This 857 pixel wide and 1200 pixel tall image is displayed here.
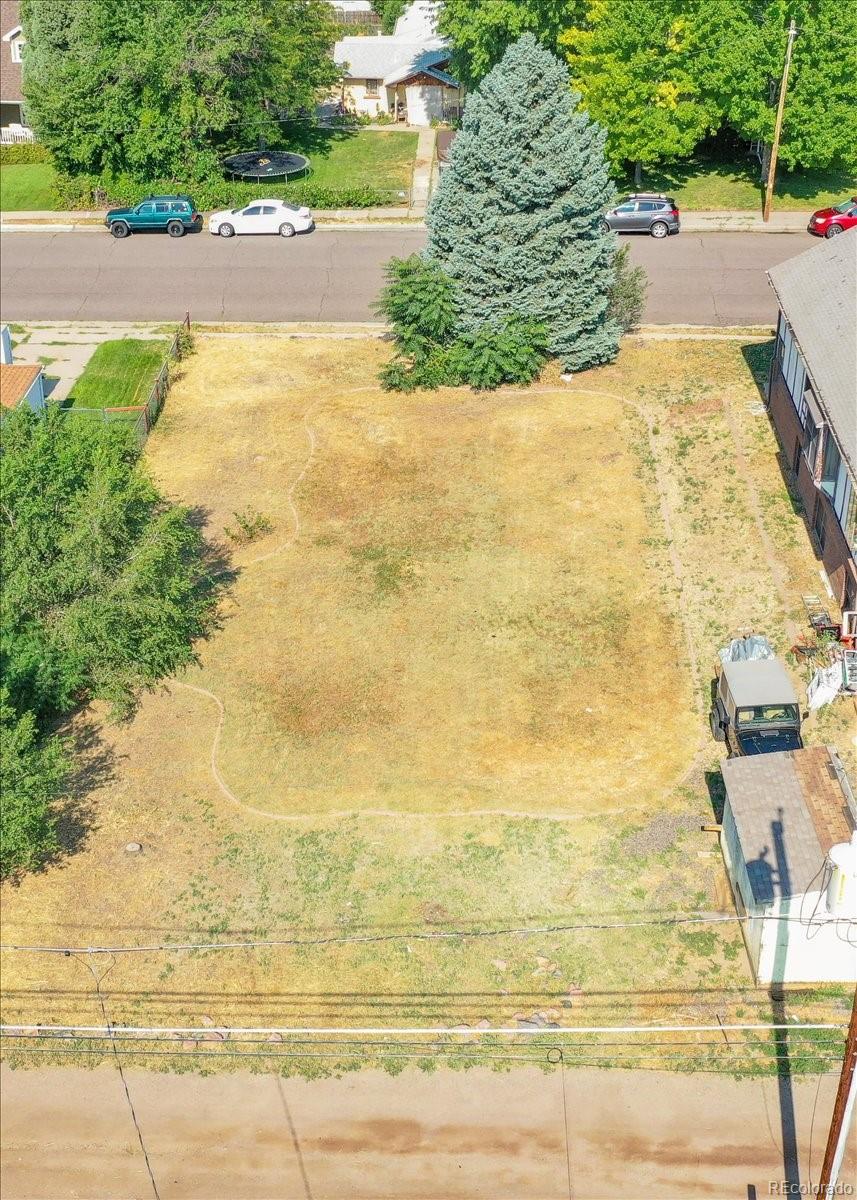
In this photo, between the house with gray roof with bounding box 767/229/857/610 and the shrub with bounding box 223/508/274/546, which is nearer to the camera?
the house with gray roof with bounding box 767/229/857/610

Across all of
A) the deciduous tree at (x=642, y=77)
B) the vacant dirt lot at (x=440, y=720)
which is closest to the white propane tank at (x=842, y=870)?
the vacant dirt lot at (x=440, y=720)

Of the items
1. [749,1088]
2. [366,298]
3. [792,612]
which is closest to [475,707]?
[792,612]

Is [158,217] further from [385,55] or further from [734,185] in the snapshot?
[734,185]

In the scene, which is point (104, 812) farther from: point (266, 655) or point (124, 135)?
point (124, 135)

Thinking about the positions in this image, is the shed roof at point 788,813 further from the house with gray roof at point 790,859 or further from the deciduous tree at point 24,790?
the deciduous tree at point 24,790

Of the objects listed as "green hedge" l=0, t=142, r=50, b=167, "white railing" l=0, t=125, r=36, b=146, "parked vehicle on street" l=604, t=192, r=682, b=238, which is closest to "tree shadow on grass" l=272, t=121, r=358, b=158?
"green hedge" l=0, t=142, r=50, b=167

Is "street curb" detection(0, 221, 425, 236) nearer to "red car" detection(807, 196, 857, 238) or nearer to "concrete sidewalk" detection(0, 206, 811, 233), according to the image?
"concrete sidewalk" detection(0, 206, 811, 233)

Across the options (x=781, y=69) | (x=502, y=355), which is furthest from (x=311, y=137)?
(x=502, y=355)

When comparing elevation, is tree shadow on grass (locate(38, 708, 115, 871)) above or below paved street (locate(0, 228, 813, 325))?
below
